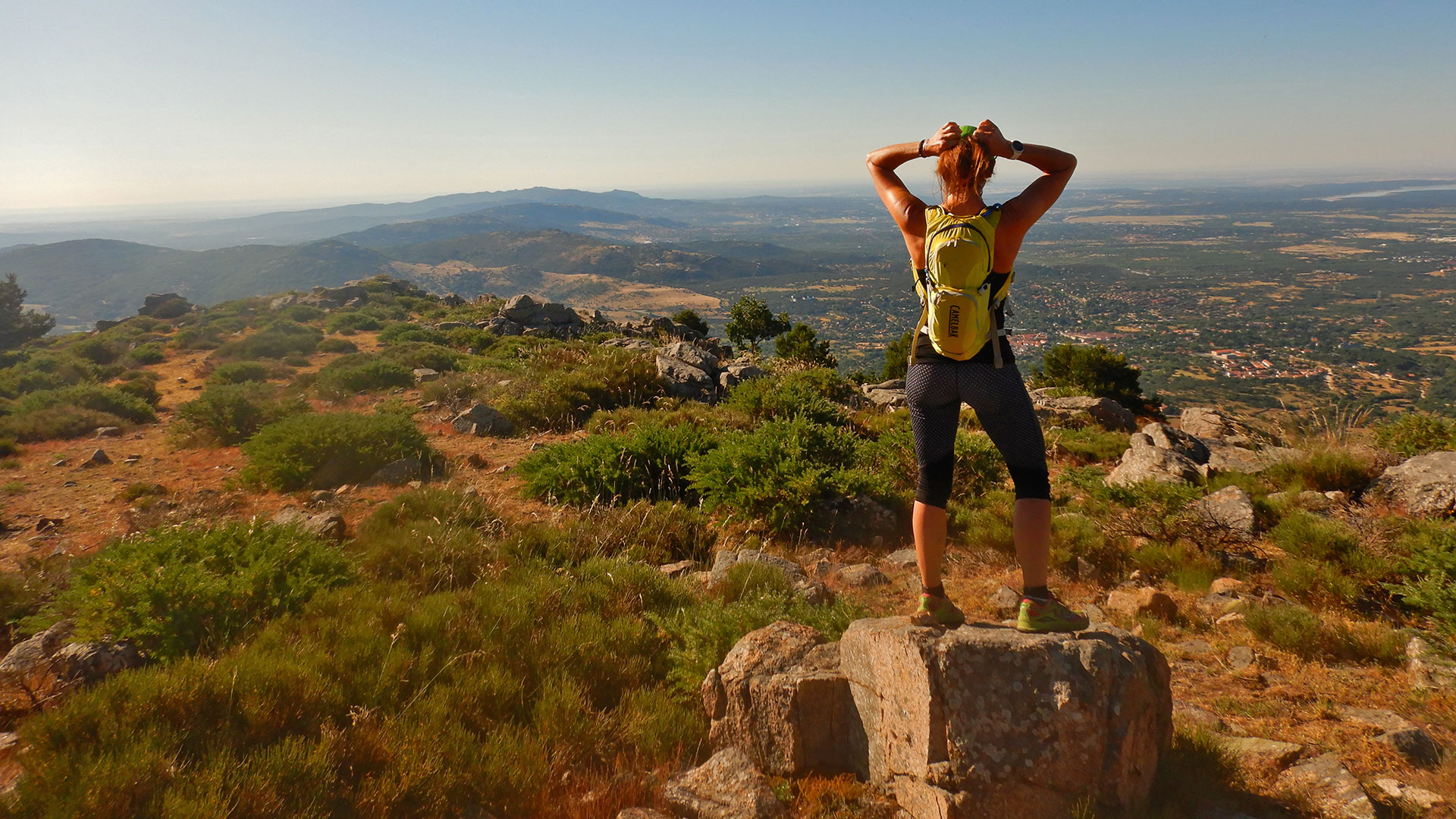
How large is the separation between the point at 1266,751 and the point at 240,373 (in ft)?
64.5

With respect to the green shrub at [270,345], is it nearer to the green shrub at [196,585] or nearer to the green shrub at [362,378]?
the green shrub at [362,378]

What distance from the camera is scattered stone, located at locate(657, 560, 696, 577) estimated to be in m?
4.81

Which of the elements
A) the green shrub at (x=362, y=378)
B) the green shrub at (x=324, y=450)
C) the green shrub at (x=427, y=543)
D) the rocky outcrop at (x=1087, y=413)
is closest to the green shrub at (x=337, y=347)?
the green shrub at (x=362, y=378)

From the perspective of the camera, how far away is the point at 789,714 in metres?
2.66

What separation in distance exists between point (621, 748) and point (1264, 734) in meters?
3.09

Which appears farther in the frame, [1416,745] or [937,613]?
[937,613]

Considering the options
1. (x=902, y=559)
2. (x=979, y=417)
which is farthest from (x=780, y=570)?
(x=979, y=417)

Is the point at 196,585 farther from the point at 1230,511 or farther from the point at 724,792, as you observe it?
the point at 1230,511

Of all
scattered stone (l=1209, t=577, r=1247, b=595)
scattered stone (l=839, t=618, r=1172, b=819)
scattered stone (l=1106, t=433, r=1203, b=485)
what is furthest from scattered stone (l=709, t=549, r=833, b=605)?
scattered stone (l=1106, t=433, r=1203, b=485)

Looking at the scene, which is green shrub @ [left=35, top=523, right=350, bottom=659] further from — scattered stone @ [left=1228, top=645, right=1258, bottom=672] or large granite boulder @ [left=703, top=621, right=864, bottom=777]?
scattered stone @ [left=1228, top=645, right=1258, bottom=672]

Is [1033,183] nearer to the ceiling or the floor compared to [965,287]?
nearer to the ceiling

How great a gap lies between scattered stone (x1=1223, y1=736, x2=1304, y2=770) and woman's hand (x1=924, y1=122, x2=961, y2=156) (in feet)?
9.69

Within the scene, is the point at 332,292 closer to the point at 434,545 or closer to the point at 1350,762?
the point at 434,545

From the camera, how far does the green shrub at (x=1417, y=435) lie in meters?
6.11
